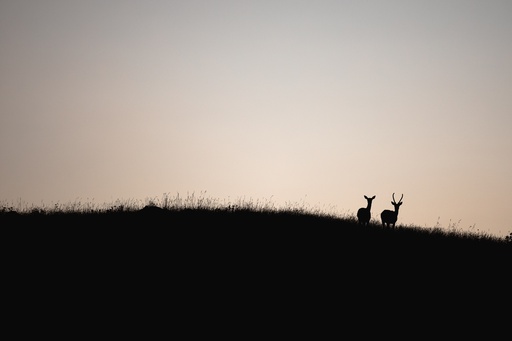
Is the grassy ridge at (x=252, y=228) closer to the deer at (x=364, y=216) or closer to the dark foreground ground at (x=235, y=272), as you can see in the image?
the dark foreground ground at (x=235, y=272)

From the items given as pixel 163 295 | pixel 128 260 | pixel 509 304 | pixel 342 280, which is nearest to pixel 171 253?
pixel 128 260

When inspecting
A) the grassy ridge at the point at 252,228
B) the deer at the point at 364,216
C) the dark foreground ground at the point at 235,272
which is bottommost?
the dark foreground ground at the point at 235,272

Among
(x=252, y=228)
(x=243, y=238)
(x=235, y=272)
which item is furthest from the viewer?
(x=252, y=228)

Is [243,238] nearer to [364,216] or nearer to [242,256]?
[242,256]

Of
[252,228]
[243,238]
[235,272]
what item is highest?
[252,228]

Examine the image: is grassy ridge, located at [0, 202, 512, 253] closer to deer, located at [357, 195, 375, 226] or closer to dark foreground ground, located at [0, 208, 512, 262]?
dark foreground ground, located at [0, 208, 512, 262]

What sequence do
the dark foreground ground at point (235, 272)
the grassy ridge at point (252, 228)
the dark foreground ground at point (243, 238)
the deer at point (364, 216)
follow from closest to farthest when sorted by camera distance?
the dark foreground ground at point (235, 272)
the dark foreground ground at point (243, 238)
the grassy ridge at point (252, 228)
the deer at point (364, 216)

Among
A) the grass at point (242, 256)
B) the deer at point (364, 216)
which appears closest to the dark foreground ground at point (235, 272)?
the grass at point (242, 256)

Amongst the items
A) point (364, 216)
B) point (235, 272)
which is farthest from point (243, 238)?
point (364, 216)

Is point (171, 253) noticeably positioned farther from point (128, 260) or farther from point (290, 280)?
point (290, 280)

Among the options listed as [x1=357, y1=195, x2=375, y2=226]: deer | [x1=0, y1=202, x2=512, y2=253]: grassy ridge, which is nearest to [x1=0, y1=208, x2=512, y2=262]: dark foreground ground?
[x1=0, y1=202, x2=512, y2=253]: grassy ridge

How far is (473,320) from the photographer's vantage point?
13.2 m

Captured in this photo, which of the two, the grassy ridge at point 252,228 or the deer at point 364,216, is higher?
the deer at point 364,216

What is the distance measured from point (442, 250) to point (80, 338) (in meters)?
13.0
